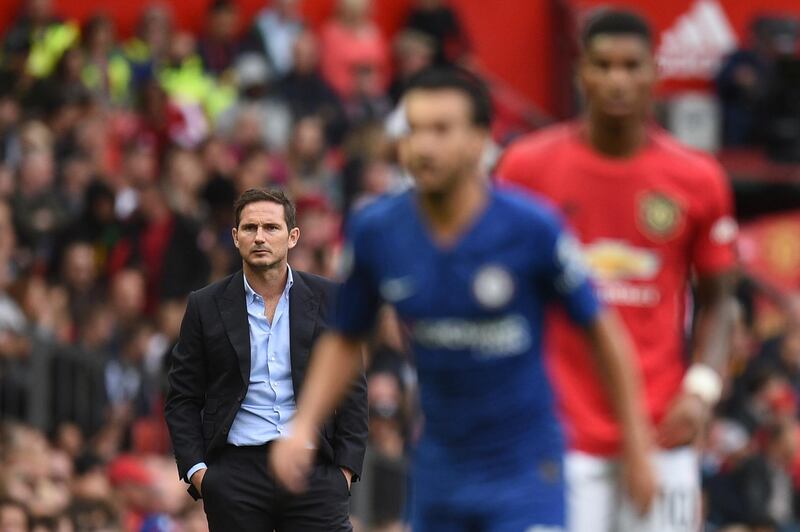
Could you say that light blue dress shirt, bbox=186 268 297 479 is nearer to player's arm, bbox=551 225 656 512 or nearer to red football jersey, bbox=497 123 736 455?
red football jersey, bbox=497 123 736 455

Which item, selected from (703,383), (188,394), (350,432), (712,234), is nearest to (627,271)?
(712,234)

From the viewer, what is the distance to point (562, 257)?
6.46 metres

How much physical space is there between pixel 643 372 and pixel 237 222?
2.30 meters

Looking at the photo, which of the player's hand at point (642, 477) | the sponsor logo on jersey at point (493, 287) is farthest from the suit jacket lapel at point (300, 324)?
the player's hand at point (642, 477)

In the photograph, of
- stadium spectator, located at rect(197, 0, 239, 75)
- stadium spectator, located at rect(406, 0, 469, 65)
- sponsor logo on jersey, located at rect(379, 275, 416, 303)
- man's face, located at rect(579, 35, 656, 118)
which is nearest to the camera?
sponsor logo on jersey, located at rect(379, 275, 416, 303)

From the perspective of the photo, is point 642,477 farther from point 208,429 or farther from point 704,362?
point 208,429

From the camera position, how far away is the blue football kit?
21.2ft

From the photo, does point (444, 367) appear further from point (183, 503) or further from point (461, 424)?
point (183, 503)

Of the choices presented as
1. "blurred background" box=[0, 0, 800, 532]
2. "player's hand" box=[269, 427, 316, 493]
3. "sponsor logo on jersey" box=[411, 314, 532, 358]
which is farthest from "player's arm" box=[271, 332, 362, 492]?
"blurred background" box=[0, 0, 800, 532]

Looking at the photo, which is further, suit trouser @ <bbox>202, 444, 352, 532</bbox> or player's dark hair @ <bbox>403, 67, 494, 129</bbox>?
suit trouser @ <bbox>202, 444, 352, 532</bbox>

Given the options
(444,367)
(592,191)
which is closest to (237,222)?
(592,191)

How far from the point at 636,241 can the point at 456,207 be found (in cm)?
120

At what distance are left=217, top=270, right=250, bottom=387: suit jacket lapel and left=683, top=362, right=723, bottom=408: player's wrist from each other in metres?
2.21

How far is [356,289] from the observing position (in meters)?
6.76
